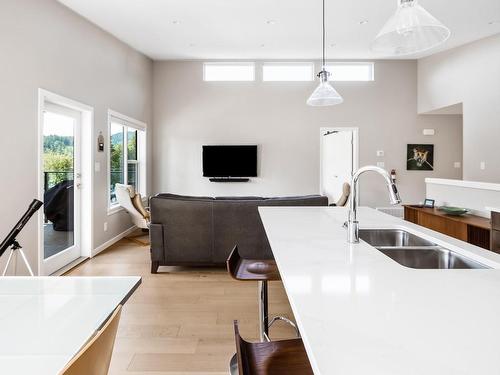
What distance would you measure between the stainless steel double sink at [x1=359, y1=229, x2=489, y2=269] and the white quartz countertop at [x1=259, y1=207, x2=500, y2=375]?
0.08 m

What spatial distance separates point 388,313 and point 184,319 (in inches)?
85.5

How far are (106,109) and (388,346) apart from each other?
16.5 feet

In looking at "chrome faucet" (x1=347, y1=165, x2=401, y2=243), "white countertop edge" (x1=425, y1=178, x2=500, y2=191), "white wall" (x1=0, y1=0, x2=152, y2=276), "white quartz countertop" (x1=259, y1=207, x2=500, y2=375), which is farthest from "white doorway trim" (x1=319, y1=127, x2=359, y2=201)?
"white quartz countertop" (x1=259, y1=207, x2=500, y2=375)

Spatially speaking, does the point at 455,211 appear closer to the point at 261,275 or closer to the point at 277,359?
the point at 261,275

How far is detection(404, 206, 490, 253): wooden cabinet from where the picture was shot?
126 inches

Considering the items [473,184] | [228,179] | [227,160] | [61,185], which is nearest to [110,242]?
[61,185]

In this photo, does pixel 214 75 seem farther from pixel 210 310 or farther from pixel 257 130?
pixel 210 310

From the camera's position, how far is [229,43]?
573cm

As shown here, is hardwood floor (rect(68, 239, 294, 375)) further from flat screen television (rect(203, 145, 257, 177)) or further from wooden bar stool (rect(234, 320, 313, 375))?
flat screen television (rect(203, 145, 257, 177))

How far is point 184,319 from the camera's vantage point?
103 inches

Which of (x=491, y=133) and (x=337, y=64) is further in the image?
(x=337, y=64)

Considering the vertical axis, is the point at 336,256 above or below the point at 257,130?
below

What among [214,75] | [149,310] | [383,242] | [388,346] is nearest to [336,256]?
[388,346]

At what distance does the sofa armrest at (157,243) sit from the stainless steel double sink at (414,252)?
2.47 metres
